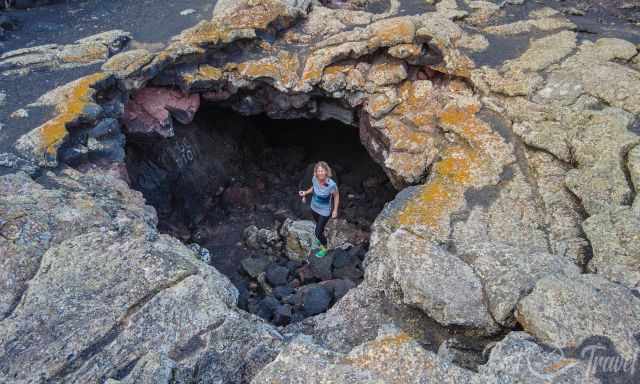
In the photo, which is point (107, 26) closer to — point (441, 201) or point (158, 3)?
point (158, 3)

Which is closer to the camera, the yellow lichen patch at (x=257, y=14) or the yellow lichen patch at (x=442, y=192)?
the yellow lichen patch at (x=442, y=192)

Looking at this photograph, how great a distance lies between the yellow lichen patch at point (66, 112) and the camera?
5918mm

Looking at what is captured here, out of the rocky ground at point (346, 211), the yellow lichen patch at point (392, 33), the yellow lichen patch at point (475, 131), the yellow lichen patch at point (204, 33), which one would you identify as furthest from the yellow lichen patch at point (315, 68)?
the yellow lichen patch at point (475, 131)

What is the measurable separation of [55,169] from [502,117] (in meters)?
5.54

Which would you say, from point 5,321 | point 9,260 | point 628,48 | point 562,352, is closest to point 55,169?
point 9,260

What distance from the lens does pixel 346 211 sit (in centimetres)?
898

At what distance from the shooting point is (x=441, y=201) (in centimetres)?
579

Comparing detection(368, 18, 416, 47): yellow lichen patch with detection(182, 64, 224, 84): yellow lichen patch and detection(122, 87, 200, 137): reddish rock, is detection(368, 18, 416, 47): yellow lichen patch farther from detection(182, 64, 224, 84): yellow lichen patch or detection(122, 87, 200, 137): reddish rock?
detection(122, 87, 200, 137): reddish rock

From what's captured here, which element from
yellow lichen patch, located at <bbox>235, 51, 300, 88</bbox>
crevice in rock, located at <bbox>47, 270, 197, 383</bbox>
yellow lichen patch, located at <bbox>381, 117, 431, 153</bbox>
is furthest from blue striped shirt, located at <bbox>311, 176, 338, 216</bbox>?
crevice in rock, located at <bbox>47, 270, 197, 383</bbox>

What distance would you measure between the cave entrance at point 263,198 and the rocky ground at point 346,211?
45mm

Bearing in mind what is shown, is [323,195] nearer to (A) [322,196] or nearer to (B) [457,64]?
(A) [322,196]

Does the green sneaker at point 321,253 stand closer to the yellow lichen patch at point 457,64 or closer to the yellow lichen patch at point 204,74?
the yellow lichen patch at point 204,74

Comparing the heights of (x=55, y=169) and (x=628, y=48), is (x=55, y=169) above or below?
below

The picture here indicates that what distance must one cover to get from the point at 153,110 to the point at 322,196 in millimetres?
2989
